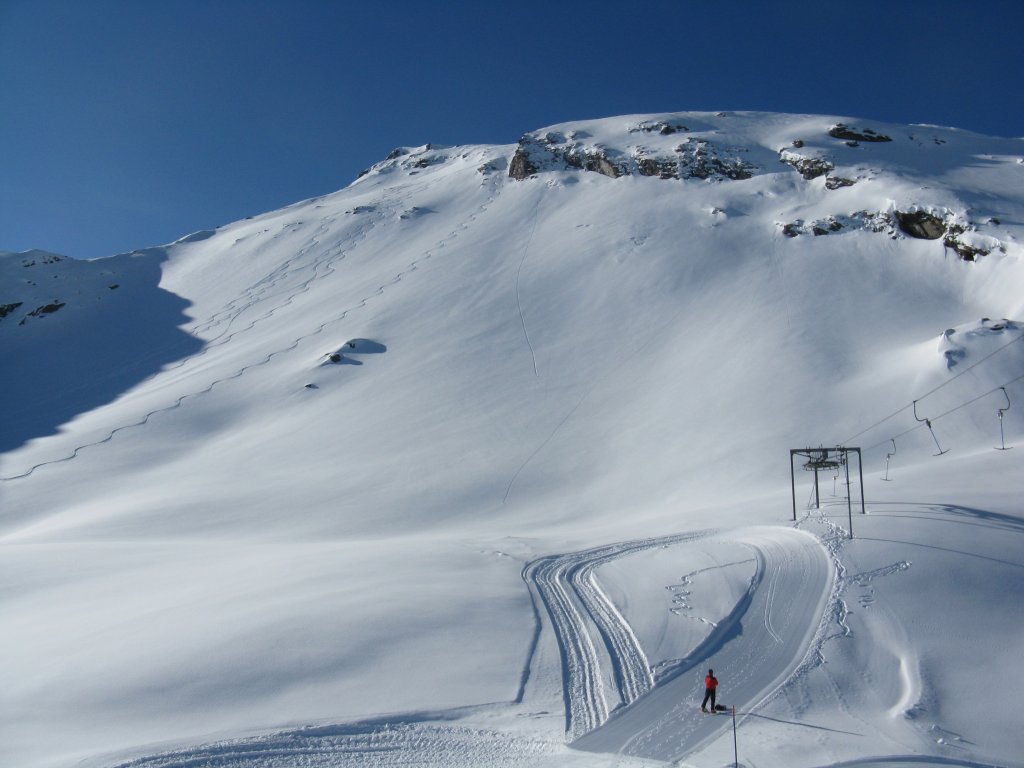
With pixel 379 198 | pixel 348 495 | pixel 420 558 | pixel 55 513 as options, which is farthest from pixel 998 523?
pixel 379 198

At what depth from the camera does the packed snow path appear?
11.3m

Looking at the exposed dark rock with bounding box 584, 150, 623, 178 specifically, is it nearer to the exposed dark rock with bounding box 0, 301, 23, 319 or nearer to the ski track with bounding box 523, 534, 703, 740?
the ski track with bounding box 523, 534, 703, 740

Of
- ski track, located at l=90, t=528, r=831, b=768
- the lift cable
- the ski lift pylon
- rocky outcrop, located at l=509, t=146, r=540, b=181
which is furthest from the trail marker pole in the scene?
rocky outcrop, located at l=509, t=146, r=540, b=181

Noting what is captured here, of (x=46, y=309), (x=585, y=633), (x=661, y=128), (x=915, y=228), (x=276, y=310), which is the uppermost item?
(x=661, y=128)

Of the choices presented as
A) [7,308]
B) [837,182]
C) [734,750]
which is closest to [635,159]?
[837,182]

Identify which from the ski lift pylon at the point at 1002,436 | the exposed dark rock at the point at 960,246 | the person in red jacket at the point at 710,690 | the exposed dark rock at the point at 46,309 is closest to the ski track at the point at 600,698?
the person in red jacket at the point at 710,690

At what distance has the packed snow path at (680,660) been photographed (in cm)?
1131

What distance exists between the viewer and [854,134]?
68375 mm

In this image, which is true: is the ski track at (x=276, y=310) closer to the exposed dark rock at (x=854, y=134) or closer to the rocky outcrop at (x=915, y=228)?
the rocky outcrop at (x=915, y=228)

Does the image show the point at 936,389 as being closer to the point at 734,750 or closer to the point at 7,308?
the point at 734,750

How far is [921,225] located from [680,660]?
4521 centimetres

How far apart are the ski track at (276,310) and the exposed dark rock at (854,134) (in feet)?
105

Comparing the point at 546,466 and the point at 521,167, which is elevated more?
the point at 521,167

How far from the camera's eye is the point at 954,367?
33031 mm
